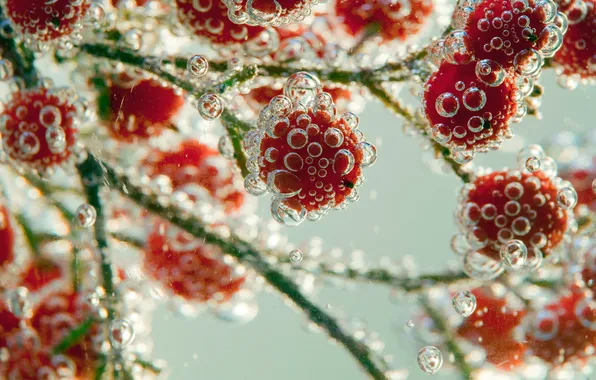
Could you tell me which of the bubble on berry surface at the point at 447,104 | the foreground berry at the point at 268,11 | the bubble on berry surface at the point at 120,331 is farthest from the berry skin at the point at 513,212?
the bubble on berry surface at the point at 120,331

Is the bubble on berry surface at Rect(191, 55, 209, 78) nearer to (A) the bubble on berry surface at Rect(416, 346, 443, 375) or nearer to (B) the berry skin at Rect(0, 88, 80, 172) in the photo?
(B) the berry skin at Rect(0, 88, 80, 172)

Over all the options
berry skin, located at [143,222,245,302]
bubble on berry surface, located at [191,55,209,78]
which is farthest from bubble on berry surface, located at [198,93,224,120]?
berry skin, located at [143,222,245,302]

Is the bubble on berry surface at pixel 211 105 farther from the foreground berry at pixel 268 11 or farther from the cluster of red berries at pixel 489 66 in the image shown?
the cluster of red berries at pixel 489 66

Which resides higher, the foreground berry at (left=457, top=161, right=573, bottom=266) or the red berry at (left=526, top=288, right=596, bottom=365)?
the foreground berry at (left=457, top=161, right=573, bottom=266)

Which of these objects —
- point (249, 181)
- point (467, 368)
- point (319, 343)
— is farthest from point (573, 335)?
point (249, 181)

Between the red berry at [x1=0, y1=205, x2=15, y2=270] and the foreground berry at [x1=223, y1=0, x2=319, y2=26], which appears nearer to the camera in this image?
the foreground berry at [x1=223, y1=0, x2=319, y2=26]

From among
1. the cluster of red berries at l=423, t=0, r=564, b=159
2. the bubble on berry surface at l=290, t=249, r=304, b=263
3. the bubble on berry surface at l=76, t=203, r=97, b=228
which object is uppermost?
the cluster of red berries at l=423, t=0, r=564, b=159
